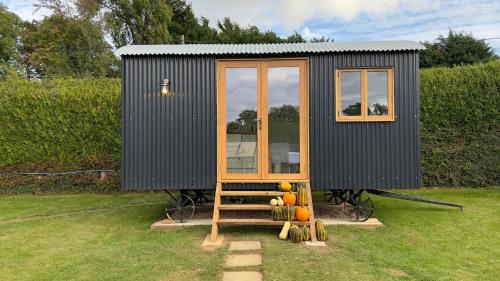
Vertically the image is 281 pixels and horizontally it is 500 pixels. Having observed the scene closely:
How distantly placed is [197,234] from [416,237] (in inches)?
127

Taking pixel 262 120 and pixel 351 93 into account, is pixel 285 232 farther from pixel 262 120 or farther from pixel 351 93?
pixel 351 93

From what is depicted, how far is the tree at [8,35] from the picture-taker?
22.9 meters

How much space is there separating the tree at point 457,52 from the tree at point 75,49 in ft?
50.3

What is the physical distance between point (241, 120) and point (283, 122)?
2.27ft

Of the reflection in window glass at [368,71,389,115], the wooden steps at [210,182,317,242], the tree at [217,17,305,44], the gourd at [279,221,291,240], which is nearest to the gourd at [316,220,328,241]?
the wooden steps at [210,182,317,242]

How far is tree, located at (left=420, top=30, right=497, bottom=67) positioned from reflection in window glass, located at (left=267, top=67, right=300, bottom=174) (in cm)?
1486

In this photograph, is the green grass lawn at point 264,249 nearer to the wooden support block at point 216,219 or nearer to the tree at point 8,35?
the wooden support block at point 216,219

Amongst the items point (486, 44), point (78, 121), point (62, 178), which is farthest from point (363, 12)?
point (62, 178)

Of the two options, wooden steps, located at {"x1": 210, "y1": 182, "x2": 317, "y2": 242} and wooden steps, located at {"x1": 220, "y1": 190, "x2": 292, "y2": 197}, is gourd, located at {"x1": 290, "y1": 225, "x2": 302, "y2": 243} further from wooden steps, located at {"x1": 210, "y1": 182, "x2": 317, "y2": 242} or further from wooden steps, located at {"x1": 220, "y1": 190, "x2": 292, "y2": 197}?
wooden steps, located at {"x1": 220, "y1": 190, "x2": 292, "y2": 197}

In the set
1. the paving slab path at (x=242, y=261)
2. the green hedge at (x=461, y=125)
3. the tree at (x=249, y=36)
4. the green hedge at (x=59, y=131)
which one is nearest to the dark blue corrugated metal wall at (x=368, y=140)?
the paving slab path at (x=242, y=261)

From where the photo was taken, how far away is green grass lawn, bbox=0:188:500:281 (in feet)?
13.3

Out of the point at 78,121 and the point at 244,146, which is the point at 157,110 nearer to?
the point at 244,146

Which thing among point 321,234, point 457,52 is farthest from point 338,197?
point 457,52

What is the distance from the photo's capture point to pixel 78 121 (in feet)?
33.8
